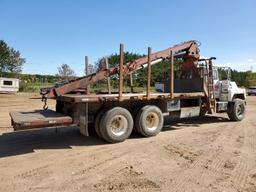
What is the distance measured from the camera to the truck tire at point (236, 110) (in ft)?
41.3

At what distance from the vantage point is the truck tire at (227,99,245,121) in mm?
12594

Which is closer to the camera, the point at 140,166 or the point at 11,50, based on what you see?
the point at 140,166

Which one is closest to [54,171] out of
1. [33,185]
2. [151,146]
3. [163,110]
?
[33,185]

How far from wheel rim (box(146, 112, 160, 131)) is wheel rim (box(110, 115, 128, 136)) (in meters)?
1.02

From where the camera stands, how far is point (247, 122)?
12562 millimetres

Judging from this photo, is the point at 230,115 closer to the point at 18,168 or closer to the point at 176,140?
the point at 176,140

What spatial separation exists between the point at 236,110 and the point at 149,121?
4.98 m

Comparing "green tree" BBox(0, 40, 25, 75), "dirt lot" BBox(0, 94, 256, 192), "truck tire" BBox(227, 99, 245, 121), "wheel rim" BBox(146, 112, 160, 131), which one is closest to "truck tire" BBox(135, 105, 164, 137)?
"wheel rim" BBox(146, 112, 160, 131)

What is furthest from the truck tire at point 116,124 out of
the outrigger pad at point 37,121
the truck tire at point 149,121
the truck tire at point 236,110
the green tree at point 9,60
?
the green tree at point 9,60

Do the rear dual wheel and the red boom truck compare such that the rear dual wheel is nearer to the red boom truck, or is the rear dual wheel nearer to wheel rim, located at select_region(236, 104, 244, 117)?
the red boom truck

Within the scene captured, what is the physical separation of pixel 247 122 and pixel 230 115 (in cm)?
74

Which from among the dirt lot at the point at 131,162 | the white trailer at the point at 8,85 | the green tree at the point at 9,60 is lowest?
the dirt lot at the point at 131,162

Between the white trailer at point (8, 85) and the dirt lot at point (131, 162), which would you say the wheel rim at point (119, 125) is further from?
the white trailer at point (8, 85)

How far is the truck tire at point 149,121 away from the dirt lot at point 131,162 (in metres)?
0.29
